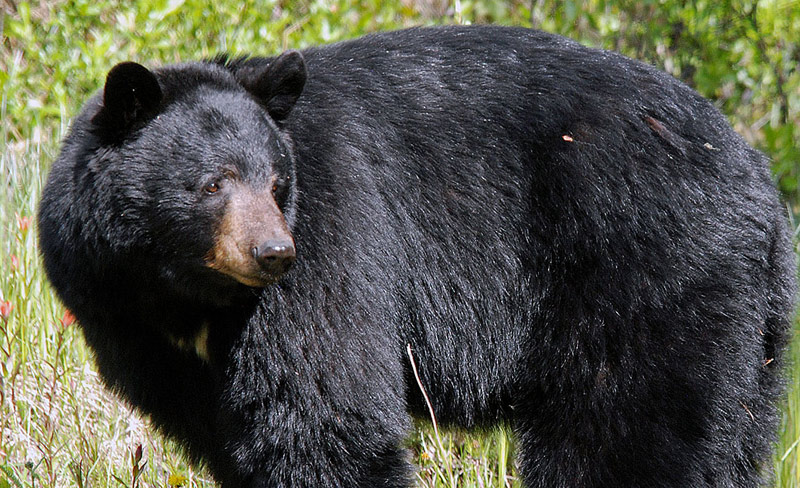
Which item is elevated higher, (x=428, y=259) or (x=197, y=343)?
(x=428, y=259)

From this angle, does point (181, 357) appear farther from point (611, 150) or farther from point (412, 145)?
point (611, 150)

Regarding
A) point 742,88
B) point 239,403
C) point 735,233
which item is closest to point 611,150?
point 735,233

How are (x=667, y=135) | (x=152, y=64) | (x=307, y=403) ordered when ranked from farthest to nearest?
(x=152, y=64)
(x=667, y=135)
(x=307, y=403)

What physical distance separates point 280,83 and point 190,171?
1.51ft

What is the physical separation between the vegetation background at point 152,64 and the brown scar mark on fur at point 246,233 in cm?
119

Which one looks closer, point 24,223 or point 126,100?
point 126,100

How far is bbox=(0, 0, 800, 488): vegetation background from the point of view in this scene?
14.2ft

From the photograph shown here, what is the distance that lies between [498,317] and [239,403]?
107 cm

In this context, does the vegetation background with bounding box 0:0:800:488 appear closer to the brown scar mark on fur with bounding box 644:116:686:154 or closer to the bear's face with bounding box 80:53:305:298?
the bear's face with bounding box 80:53:305:298

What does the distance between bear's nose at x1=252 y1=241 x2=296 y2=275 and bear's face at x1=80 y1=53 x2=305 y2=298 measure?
0.35 feet

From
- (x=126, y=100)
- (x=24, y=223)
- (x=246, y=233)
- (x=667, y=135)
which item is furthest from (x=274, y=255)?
(x=24, y=223)

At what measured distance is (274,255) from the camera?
2.99 metres

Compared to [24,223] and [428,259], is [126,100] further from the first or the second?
[24,223]

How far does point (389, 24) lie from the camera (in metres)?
8.66
